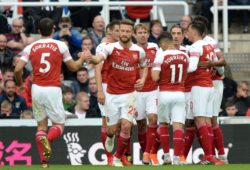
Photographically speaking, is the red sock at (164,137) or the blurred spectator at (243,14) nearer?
the red sock at (164,137)

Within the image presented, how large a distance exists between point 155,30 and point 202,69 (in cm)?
352

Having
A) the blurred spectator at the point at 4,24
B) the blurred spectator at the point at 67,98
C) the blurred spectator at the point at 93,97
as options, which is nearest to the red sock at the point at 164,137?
the blurred spectator at the point at 93,97

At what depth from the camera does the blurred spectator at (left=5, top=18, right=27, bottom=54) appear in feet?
88.8

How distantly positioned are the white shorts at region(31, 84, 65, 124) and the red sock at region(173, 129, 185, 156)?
1.89 metres

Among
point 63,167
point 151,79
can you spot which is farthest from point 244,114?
point 63,167

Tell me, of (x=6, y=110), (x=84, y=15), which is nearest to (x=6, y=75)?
(x=6, y=110)

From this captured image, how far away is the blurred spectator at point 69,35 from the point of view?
27203mm

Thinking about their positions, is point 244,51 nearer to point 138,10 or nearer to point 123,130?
point 138,10

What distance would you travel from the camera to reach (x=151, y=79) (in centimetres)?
2395

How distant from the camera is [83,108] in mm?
25891

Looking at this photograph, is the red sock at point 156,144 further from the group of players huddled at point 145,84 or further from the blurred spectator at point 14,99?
the blurred spectator at point 14,99

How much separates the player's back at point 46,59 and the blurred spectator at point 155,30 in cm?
469

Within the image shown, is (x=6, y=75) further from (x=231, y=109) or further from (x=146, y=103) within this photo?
(x=231, y=109)

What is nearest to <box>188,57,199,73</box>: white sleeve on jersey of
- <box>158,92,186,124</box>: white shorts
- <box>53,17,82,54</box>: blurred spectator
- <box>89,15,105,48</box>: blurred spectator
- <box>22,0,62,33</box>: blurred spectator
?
<box>158,92,186,124</box>: white shorts
